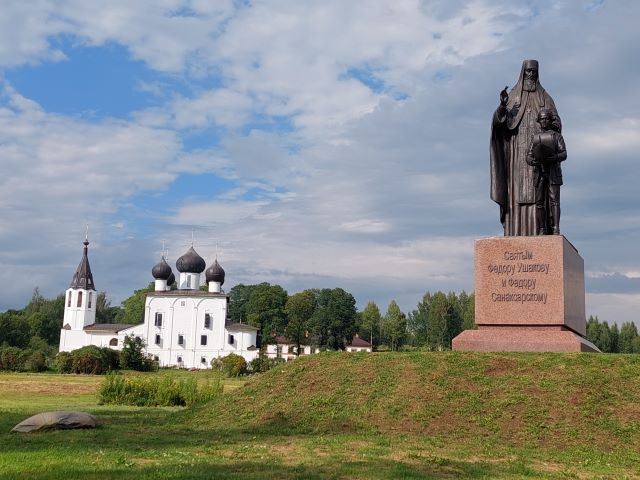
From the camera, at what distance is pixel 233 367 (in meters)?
54.8

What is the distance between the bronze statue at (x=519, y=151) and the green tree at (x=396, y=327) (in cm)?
6940

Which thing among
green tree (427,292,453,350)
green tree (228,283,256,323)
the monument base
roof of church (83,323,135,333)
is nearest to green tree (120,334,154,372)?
roof of church (83,323,135,333)

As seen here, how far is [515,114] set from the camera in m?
16.5

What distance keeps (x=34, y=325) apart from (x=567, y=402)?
3570 inches

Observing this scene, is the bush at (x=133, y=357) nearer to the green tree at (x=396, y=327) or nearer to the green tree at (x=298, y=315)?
the green tree at (x=298, y=315)

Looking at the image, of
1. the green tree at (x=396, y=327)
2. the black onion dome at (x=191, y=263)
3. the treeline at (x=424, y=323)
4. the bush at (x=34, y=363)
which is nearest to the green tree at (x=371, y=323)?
the treeline at (x=424, y=323)

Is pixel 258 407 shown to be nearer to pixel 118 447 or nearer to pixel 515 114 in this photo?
pixel 118 447

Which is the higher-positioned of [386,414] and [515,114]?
[515,114]

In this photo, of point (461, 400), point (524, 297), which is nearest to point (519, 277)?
point (524, 297)

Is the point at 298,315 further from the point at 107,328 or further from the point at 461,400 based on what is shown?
the point at 461,400

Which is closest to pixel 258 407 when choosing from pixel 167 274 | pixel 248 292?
pixel 167 274

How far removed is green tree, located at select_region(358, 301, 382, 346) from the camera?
10112 cm

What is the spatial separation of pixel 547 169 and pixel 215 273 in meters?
65.5

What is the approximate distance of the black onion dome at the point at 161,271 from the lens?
264 ft
